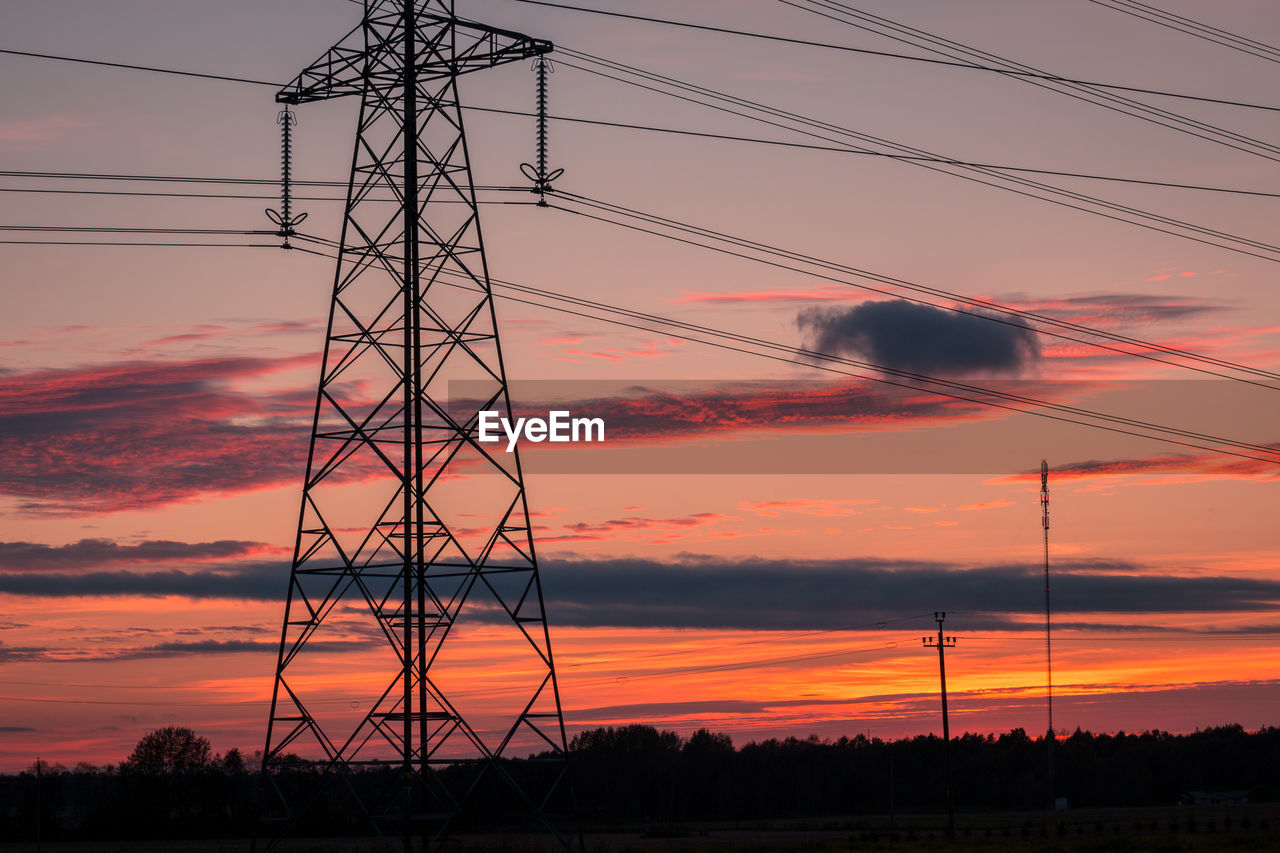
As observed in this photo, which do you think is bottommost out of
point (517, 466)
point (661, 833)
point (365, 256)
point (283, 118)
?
point (661, 833)

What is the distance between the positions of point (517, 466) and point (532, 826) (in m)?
112

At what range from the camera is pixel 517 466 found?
37.2m

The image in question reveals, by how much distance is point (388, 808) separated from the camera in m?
34.3

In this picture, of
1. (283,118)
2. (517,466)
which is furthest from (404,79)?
(517,466)

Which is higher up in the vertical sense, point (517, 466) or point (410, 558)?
point (517, 466)

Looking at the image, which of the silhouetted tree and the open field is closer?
the open field

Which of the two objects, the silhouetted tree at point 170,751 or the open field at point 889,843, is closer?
the open field at point 889,843

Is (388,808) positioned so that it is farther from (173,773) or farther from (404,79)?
(173,773)

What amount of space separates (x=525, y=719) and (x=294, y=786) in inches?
3855

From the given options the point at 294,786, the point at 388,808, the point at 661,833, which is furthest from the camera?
the point at 661,833

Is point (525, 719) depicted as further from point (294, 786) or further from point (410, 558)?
point (294, 786)

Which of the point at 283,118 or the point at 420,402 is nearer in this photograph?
the point at 420,402

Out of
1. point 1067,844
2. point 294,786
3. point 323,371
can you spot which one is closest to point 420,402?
point 323,371

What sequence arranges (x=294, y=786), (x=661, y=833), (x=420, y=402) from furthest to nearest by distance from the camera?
Answer: (x=661, y=833)
(x=294, y=786)
(x=420, y=402)
